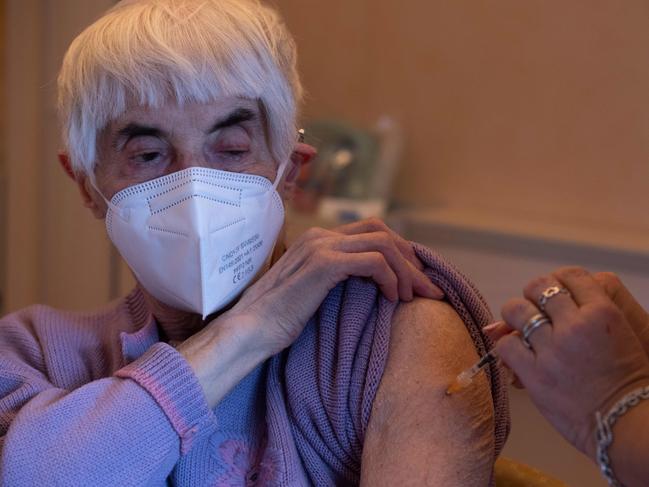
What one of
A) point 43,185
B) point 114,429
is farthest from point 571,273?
point 43,185

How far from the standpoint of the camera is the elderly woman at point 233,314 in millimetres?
1181

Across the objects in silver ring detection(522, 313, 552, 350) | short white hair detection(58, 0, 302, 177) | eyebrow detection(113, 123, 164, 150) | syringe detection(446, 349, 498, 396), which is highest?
short white hair detection(58, 0, 302, 177)

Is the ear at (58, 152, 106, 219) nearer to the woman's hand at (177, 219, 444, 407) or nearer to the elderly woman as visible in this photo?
the elderly woman

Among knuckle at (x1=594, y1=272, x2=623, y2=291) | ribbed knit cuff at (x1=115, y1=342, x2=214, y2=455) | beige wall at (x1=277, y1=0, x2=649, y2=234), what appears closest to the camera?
knuckle at (x1=594, y1=272, x2=623, y2=291)

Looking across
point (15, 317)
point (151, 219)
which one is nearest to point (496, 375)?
point (151, 219)

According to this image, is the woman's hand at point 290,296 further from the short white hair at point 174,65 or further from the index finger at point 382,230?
the short white hair at point 174,65

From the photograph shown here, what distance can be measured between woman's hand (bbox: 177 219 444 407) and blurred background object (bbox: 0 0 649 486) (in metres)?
1.37

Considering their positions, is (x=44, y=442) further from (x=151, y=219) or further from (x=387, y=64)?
(x=387, y=64)

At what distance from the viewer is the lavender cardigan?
3.85 ft

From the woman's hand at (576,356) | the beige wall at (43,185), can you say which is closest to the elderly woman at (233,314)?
the woman's hand at (576,356)

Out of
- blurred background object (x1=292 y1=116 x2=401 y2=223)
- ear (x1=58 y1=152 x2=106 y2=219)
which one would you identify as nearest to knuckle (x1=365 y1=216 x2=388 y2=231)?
ear (x1=58 y1=152 x2=106 y2=219)

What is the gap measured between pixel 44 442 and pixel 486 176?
105 inches

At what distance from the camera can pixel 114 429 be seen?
118 centimetres

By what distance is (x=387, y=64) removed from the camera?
148 inches
